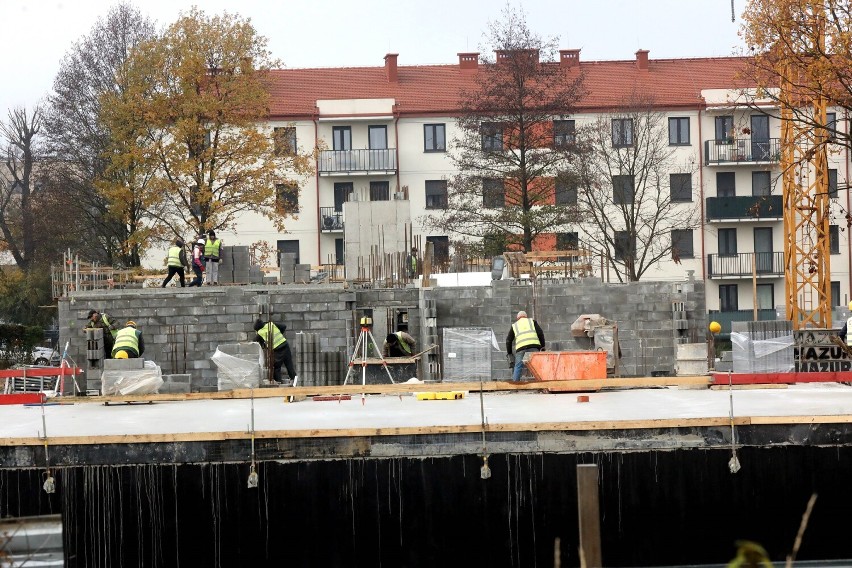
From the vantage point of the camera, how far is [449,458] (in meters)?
15.5

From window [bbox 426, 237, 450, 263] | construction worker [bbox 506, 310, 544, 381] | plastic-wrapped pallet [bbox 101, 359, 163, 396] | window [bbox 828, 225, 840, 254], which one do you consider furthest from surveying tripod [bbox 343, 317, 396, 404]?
window [bbox 828, 225, 840, 254]

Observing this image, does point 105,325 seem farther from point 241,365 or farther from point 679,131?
point 679,131

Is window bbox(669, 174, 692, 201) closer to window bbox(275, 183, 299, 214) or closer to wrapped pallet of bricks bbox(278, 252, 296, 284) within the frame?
window bbox(275, 183, 299, 214)

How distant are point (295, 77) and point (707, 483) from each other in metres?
38.2

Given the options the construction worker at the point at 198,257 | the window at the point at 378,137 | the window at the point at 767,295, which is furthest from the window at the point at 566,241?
the construction worker at the point at 198,257

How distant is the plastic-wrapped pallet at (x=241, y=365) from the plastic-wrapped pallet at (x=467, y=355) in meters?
3.93

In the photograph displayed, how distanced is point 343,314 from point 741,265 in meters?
24.9

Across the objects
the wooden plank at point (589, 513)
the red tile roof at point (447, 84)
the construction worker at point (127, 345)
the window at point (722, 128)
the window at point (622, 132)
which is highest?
the red tile roof at point (447, 84)

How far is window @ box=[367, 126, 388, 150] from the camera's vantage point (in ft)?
159

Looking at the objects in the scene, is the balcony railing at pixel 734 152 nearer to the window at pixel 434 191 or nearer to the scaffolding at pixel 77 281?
the window at pixel 434 191

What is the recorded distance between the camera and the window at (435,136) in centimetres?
4897

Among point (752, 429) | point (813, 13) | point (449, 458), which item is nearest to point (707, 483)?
point (752, 429)

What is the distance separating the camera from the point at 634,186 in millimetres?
45938

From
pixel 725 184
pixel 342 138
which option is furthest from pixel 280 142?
pixel 725 184
